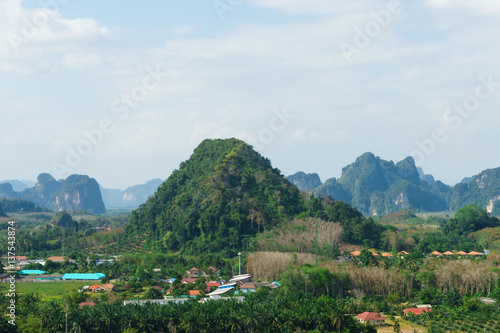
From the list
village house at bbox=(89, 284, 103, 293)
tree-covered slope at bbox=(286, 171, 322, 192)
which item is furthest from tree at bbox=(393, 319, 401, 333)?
tree-covered slope at bbox=(286, 171, 322, 192)

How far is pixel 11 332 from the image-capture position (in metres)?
33.2

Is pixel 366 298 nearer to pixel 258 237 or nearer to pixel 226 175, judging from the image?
pixel 258 237

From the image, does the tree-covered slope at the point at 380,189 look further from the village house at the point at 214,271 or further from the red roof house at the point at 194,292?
the red roof house at the point at 194,292

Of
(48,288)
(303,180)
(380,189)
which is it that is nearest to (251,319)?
(48,288)

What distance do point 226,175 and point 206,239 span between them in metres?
Result: 12.0

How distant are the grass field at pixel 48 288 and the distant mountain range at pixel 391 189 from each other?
338 ft

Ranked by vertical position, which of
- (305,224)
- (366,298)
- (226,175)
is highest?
(226,175)

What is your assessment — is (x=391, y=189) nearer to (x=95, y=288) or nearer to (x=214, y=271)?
(x=214, y=271)

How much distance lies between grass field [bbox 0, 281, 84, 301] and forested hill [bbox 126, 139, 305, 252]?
20.3m

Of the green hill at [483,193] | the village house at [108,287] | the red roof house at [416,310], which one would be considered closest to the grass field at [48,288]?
the village house at [108,287]

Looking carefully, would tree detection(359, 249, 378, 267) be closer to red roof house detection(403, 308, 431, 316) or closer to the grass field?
red roof house detection(403, 308, 431, 316)

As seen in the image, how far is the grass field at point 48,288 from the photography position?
167 ft

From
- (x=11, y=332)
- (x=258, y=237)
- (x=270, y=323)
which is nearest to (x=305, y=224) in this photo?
(x=258, y=237)

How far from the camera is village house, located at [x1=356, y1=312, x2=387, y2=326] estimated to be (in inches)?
1617
